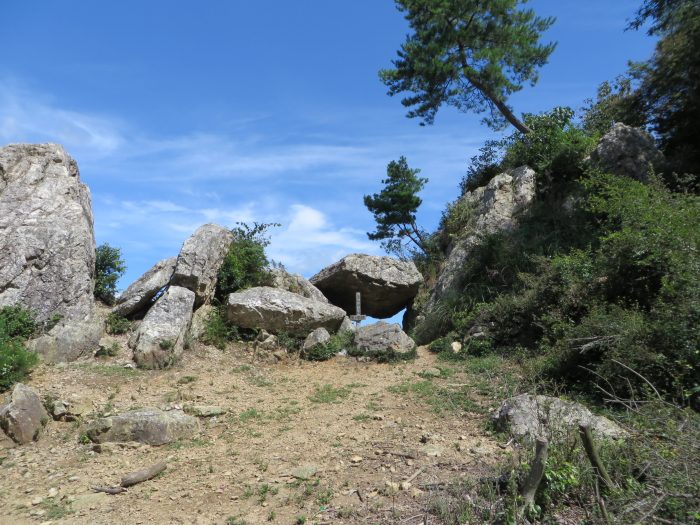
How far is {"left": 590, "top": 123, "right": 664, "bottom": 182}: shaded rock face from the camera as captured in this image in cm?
1124

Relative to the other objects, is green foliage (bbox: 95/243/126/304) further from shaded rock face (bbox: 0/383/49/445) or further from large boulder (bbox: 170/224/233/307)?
shaded rock face (bbox: 0/383/49/445)

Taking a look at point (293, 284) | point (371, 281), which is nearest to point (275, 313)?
point (293, 284)

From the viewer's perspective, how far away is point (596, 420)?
494 cm

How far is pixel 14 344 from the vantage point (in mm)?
7555

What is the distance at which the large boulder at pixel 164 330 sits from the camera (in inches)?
347

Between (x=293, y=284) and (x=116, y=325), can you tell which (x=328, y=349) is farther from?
(x=116, y=325)

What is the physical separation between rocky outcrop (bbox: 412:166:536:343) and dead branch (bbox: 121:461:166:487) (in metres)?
7.53

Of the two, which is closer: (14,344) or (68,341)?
(14,344)

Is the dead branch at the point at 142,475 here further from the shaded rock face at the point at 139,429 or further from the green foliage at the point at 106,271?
the green foliage at the point at 106,271

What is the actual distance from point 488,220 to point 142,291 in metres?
8.49

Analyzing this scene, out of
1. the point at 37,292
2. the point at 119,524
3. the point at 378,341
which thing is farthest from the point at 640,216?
the point at 37,292

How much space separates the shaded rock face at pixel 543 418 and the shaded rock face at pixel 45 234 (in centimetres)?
763

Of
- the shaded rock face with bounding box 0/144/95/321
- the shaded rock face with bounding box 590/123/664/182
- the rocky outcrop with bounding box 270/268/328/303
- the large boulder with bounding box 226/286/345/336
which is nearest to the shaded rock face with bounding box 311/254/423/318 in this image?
the rocky outcrop with bounding box 270/268/328/303

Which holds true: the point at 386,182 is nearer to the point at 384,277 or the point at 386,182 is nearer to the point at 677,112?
the point at 384,277
